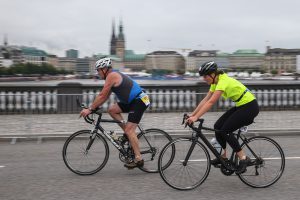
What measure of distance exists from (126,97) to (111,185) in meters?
1.37

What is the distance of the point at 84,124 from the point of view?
43.7 feet

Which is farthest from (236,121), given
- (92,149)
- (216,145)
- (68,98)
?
(68,98)

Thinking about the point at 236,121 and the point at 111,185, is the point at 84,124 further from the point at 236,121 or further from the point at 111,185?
the point at 236,121

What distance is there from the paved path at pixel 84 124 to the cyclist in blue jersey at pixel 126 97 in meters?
3.68

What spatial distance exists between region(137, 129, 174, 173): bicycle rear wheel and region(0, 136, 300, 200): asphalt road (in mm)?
261

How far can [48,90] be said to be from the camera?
17891 mm

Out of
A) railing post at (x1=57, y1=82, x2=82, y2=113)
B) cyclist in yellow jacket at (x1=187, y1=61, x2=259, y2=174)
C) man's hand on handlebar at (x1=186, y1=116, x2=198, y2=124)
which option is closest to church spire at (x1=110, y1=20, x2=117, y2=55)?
railing post at (x1=57, y1=82, x2=82, y2=113)

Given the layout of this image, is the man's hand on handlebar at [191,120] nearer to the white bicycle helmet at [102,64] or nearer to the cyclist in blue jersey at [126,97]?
the cyclist in blue jersey at [126,97]

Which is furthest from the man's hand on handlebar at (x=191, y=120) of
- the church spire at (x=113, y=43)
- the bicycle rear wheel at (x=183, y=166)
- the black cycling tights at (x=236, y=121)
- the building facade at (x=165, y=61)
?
the church spire at (x=113, y=43)

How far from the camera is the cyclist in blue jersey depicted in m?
6.77

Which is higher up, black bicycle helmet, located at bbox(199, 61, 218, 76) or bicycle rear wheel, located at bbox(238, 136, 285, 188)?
black bicycle helmet, located at bbox(199, 61, 218, 76)

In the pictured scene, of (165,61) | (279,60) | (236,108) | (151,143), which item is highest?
(165,61)

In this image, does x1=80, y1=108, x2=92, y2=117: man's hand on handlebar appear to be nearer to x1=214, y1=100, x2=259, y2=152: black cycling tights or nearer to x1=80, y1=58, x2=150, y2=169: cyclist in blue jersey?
x1=80, y1=58, x2=150, y2=169: cyclist in blue jersey

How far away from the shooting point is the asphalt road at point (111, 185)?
563cm
